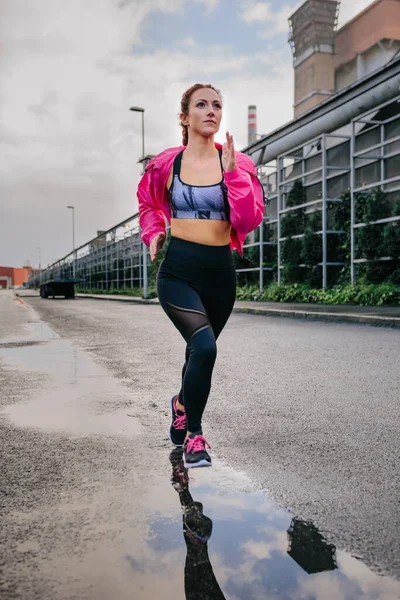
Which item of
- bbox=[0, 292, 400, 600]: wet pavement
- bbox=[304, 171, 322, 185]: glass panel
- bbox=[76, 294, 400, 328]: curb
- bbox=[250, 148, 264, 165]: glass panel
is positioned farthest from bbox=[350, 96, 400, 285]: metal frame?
bbox=[0, 292, 400, 600]: wet pavement

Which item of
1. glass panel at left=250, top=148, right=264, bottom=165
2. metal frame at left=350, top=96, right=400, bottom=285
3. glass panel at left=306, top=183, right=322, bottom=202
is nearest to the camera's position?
metal frame at left=350, top=96, right=400, bottom=285

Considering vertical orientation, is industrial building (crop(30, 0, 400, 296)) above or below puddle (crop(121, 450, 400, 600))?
above

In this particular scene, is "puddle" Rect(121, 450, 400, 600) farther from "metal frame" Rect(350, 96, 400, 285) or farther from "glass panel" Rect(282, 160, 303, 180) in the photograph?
"glass panel" Rect(282, 160, 303, 180)

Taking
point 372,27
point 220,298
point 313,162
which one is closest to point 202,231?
point 220,298

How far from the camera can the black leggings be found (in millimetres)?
3428

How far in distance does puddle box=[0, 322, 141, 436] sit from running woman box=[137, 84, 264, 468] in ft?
3.24

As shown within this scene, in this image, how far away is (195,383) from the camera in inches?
135

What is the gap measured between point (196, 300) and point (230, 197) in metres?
0.58

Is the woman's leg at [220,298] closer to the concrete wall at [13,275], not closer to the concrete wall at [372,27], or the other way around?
the concrete wall at [372,27]

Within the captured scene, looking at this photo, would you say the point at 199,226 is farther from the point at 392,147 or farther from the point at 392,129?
the point at 392,129

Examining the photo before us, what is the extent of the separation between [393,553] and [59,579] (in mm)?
1168

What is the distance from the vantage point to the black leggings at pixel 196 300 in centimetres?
343

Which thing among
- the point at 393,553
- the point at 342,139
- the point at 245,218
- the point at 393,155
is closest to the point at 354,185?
the point at 393,155

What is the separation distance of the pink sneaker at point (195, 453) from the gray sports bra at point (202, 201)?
120cm
